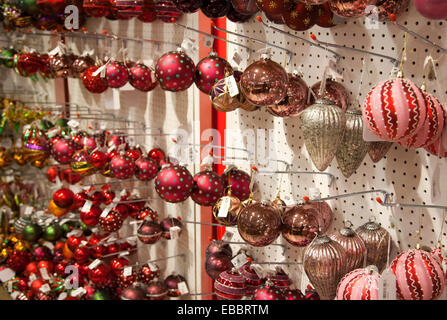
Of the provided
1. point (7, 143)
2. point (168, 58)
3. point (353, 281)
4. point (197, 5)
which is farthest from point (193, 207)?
point (7, 143)

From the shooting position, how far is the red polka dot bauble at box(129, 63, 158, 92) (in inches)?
69.7

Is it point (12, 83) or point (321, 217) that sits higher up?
point (12, 83)

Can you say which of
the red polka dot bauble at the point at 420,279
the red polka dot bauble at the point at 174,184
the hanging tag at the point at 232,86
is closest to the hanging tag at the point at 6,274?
the red polka dot bauble at the point at 174,184

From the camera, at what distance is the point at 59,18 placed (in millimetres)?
2018

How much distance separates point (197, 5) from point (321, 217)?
2.35ft

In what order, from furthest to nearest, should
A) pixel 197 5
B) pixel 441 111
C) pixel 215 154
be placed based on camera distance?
pixel 215 154, pixel 197 5, pixel 441 111

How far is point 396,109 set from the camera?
0.85m

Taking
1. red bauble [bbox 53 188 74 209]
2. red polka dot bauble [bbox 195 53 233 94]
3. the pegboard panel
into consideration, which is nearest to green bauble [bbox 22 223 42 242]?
red bauble [bbox 53 188 74 209]

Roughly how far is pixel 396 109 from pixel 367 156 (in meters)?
0.39

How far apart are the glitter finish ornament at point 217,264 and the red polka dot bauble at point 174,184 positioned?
28 cm

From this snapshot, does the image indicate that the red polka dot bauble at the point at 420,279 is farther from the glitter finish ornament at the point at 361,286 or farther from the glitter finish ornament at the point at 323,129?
the glitter finish ornament at the point at 323,129

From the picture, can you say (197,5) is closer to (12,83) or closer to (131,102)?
(131,102)

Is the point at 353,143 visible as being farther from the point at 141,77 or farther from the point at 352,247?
the point at 141,77

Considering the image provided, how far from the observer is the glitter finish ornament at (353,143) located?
107 cm
